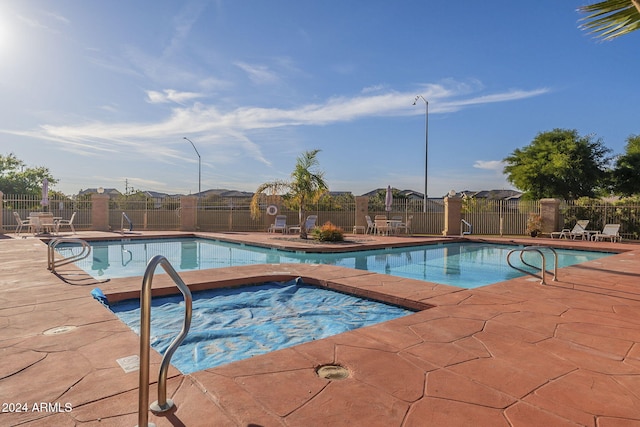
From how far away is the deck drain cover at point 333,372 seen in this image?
2.50 meters

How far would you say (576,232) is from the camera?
15.1m

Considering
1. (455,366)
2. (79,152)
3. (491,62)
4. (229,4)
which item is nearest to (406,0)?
(491,62)

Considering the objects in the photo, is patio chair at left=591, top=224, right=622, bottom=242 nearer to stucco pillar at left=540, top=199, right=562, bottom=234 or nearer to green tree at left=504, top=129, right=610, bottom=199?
stucco pillar at left=540, top=199, right=562, bottom=234

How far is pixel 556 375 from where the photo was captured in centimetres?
258

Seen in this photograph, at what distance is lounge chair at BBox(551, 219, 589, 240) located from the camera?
15070mm

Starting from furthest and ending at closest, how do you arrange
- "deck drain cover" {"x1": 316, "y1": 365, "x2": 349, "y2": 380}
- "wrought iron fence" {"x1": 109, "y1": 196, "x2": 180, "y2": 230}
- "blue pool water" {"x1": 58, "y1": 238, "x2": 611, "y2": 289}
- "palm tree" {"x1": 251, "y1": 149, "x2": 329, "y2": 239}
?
"wrought iron fence" {"x1": 109, "y1": 196, "x2": 180, "y2": 230}
"palm tree" {"x1": 251, "y1": 149, "x2": 329, "y2": 239}
"blue pool water" {"x1": 58, "y1": 238, "x2": 611, "y2": 289}
"deck drain cover" {"x1": 316, "y1": 365, "x2": 349, "y2": 380}

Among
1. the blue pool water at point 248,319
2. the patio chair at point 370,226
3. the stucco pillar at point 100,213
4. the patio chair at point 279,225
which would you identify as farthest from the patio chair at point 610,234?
the stucco pillar at point 100,213

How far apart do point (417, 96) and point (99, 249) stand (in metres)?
19.4

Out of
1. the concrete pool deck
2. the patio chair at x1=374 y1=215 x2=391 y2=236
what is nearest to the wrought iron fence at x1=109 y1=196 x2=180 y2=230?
the patio chair at x1=374 y1=215 x2=391 y2=236

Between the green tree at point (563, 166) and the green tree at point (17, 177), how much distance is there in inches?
1529

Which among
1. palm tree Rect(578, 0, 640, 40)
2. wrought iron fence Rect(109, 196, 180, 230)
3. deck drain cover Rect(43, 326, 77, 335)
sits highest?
palm tree Rect(578, 0, 640, 40)

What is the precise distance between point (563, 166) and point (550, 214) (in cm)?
672

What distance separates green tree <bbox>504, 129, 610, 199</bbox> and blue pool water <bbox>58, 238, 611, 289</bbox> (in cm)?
1137

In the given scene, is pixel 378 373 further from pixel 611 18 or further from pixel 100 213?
pixel 100 213
